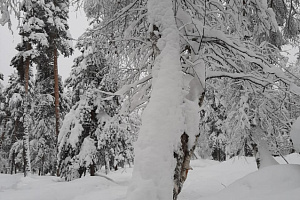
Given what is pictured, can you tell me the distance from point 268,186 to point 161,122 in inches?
57.5

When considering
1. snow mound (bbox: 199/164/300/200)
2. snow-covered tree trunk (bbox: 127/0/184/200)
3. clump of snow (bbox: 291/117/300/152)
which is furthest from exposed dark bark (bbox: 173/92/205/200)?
clump of snow (bbox: 291/117/300/152)

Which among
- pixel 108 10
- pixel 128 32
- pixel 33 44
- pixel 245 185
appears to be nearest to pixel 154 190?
pixel 245 185

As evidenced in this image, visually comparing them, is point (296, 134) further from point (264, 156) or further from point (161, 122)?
point (264, 156)

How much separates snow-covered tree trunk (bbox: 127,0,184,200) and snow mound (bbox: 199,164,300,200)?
0.86m

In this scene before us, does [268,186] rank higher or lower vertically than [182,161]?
lower

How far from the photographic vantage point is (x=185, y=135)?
2990 millimetres

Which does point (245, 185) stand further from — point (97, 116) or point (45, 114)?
point (45, 114)

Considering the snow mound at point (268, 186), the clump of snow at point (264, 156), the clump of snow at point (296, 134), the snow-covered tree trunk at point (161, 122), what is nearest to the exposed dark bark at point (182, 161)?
the snow-covered tree trunk at point (161, 122)

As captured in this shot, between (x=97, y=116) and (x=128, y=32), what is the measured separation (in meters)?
8.68

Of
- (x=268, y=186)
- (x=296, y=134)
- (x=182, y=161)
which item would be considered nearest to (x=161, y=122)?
(x=182, y=161)

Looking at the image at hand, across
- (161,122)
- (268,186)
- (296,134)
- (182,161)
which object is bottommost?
(268,186)

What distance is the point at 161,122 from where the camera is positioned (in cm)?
270

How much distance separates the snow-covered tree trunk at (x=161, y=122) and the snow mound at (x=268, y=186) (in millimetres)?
860

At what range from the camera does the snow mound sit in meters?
2.51
